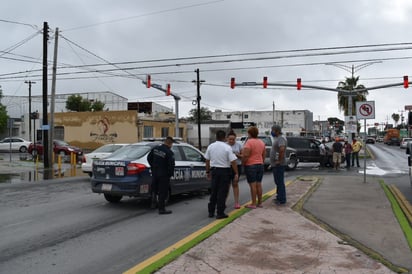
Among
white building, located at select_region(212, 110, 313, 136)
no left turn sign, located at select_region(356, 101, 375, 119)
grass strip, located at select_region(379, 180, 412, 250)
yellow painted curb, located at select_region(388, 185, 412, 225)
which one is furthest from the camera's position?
white building, located at select_region(212, 110, 313, 136)

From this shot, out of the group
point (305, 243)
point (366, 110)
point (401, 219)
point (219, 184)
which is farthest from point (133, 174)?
point (366, 110)

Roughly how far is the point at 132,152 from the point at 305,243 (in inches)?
208

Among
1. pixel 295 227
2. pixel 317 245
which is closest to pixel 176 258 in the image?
pixel 317 245

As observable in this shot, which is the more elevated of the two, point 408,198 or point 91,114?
point 91,114

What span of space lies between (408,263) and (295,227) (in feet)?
6.74

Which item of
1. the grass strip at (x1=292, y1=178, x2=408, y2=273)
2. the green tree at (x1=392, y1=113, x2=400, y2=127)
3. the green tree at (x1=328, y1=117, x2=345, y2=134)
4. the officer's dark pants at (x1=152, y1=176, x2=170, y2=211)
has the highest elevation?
the green tree at (x1=392, y1=113, x2=400, y2=127)

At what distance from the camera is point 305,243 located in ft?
20.9

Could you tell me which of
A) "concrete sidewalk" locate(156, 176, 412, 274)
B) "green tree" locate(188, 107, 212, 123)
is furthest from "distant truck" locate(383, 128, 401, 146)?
"concrete sidewalk" locate(156, 176, 412, 274)

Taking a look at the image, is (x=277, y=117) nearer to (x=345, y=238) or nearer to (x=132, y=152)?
(x=132, y=152)

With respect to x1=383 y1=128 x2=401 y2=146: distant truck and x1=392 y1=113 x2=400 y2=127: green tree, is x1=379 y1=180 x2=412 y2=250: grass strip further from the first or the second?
x1=392 y1=113 x2=400 y2=127: green tree

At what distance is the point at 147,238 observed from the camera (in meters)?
7.00

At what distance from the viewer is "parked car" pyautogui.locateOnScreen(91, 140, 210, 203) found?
9.66 meters

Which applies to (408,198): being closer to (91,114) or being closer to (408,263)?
(408,263)

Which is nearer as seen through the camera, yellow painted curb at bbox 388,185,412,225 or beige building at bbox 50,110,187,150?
yellow painted curb at bbox 388,185,412,225
